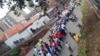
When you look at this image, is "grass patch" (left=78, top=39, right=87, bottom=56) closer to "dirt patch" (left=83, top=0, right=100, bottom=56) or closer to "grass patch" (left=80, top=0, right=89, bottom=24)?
"dirt patch" (left=83, top=0, right=100, bottom=56)

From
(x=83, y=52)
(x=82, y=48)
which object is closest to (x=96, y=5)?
(x=82, y=48)

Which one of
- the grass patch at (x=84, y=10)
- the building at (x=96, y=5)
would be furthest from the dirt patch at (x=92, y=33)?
the building at (x=96, y=5)

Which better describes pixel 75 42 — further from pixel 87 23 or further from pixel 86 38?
pixel 87 23

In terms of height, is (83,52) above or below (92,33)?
below

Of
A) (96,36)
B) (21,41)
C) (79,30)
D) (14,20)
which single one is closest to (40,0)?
(96,36)

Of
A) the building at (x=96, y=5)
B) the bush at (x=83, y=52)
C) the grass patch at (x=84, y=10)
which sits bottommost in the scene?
the bush at (x=83, y=52)

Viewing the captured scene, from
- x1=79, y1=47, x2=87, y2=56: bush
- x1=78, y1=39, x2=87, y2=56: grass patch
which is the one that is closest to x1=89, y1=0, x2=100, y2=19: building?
x1=78, y1=39, x2=87, y2=56: grass patch

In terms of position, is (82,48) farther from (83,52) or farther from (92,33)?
(92,33)

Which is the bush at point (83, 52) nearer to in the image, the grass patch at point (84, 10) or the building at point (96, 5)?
the building at point (96, 5)
